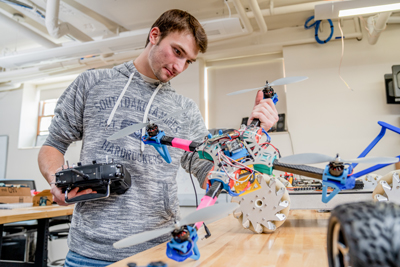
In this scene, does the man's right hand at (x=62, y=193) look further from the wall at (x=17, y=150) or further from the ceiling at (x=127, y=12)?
the wall at (x=17, y=150)

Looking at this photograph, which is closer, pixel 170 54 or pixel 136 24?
pixel 170 54

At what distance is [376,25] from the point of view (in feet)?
9.38

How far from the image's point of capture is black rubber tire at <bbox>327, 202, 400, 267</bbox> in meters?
0.28

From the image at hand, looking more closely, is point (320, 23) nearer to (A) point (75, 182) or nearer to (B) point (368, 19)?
(B) point (368, 19)

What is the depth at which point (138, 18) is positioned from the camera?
3613 mm

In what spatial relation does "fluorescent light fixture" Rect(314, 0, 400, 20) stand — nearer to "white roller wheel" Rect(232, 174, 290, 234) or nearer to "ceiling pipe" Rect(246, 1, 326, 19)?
"ceiling pipe" Rect(246, 1, 326, 19)

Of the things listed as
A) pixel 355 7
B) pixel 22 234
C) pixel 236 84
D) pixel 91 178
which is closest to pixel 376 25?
pixel 355 7

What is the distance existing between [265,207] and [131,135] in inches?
20.4

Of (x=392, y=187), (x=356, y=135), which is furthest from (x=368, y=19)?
(x=392, y=187)

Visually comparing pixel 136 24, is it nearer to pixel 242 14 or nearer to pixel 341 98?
pixel 242 14

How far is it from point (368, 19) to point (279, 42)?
1016 mm

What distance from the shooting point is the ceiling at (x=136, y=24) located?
125 inches

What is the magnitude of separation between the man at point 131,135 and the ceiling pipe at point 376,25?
98.6 inches

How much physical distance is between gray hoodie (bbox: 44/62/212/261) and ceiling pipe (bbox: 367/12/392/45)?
263 centimetres
